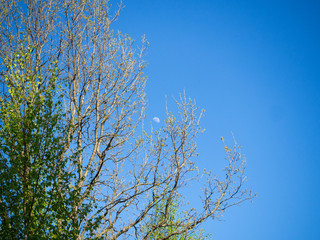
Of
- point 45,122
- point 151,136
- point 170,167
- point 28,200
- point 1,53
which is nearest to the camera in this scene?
point 28,200

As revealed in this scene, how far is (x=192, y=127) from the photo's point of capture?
347 inches

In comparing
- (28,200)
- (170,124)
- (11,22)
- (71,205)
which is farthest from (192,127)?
(11,22)

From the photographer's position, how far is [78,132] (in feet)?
29.9

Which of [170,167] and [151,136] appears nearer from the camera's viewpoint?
[170,167]

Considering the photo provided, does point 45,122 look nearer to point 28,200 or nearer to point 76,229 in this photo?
point 28,200

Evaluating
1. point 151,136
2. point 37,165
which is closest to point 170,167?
A: point 151,136

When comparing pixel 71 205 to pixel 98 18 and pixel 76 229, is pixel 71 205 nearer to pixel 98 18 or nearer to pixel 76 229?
pixel 76 229

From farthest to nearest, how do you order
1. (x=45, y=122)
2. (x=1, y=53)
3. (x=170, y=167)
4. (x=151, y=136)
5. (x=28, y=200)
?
1. (x=1, y=53)
2. (x=151, y=136)
3. (x=170, y=167)
4. (x=45, y=122)
5. (x=28, y=200)

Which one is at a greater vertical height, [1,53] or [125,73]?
[1,53]

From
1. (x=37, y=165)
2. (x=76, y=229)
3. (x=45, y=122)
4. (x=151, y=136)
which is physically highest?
(x=151, y=136)

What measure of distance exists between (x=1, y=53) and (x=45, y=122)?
474 centimetres

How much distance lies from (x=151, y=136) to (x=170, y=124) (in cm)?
81

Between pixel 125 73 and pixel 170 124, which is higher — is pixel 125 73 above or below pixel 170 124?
above

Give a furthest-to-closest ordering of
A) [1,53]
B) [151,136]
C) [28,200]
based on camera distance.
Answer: [1,53] < [151,136] < [28,200]
